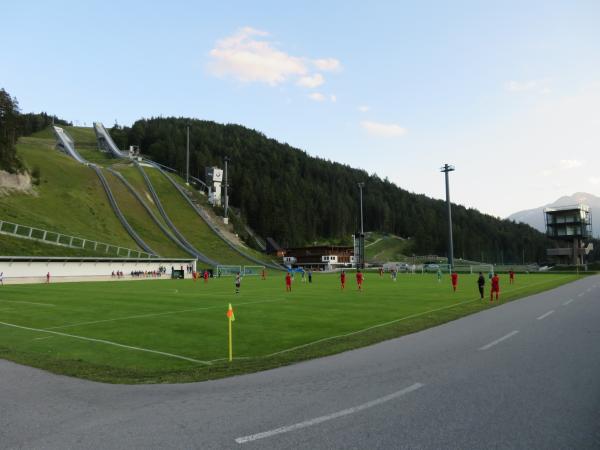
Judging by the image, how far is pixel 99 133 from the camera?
174 meters

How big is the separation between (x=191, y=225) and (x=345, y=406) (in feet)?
325

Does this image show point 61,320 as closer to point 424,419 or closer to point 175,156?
point 424,419

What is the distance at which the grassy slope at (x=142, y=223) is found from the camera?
81.6 m

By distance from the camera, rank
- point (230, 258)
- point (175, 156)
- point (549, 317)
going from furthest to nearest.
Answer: point (175, 156)
point (230, 258)
point (549, 317)

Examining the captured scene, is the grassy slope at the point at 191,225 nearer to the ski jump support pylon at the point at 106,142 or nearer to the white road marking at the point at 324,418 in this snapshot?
the ski jump support pylon at the point at 106,142

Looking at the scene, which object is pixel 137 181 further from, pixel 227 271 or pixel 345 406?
pixel 345 406

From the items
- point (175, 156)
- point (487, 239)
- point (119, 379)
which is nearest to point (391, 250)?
point (487, 239)

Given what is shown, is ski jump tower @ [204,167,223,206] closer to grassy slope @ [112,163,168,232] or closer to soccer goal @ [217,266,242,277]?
grassy slope @ [112,163,168,232]

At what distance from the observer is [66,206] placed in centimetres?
8125

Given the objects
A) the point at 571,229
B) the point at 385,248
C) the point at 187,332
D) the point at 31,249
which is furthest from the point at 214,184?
the point at 187,332

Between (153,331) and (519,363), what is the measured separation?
38.7 ft

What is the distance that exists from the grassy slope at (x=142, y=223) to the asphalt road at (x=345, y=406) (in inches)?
2869

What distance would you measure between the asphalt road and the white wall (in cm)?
4350

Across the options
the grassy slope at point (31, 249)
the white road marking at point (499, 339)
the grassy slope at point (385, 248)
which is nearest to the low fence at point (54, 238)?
the grassy slope at point (31, 249)
